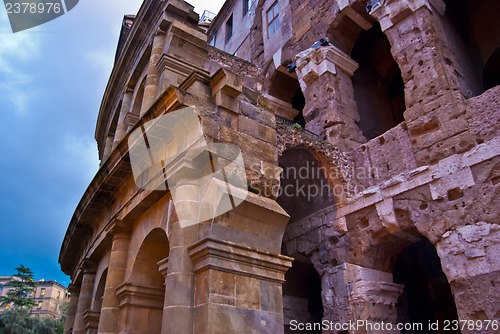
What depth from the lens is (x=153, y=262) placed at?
5.95 metres

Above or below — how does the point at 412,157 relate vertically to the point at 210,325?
above

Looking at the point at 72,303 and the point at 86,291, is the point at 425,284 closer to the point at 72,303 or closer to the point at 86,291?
the point at 86,291

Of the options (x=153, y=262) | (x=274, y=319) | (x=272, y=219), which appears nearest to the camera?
(x=274, y=319)

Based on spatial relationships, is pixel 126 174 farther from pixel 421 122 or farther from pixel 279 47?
pixel 279 47

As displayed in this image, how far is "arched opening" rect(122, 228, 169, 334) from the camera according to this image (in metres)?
5.58

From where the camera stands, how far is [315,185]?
30.8 ft

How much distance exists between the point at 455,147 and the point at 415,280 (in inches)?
200

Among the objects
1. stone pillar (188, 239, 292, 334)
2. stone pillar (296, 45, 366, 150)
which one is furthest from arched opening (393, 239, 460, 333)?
stone pillar (188, 239, 292, 334)

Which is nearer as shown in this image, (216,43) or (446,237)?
(446,237)

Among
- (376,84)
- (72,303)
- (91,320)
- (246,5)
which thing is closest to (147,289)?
(91,320)

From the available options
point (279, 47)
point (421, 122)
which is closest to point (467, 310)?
point (421, 122)

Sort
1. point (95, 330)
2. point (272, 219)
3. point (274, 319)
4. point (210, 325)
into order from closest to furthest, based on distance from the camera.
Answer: point (210, 325) → point (274, 319) → point (272, 219) → point (95, 330)

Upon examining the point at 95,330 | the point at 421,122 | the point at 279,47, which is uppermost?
the point at 279,47

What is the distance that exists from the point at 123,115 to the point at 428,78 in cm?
696
